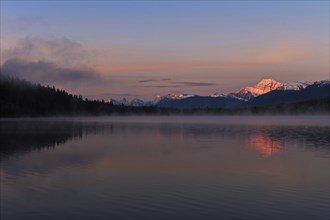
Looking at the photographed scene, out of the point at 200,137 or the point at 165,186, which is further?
the point at 200,137

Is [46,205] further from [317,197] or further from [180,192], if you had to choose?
[317,197]

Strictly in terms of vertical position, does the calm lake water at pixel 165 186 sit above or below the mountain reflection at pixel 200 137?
below

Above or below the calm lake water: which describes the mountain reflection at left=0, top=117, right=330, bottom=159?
above

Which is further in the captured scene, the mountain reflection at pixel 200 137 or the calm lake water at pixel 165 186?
the mountain reflection at pixel 200 137

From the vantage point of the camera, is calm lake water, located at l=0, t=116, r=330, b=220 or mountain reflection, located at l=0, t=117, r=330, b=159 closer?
calm lake water, located at l=0, t=116, r=330, b=220

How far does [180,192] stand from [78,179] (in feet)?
30.6

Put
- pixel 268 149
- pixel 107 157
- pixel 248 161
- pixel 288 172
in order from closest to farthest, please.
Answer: pixel 288 172, pixel 248 161, pixel 107 157, pixel 268 149

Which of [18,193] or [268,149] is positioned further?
[268,149]

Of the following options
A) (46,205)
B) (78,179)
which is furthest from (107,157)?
(46,205)

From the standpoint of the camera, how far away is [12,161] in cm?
4106

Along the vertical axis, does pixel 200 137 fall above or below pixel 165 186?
above

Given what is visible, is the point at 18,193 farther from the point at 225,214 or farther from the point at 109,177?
the point at 225,214

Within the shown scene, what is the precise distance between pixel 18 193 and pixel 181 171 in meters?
14.2

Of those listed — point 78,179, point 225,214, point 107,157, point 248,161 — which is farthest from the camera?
point 107,157
